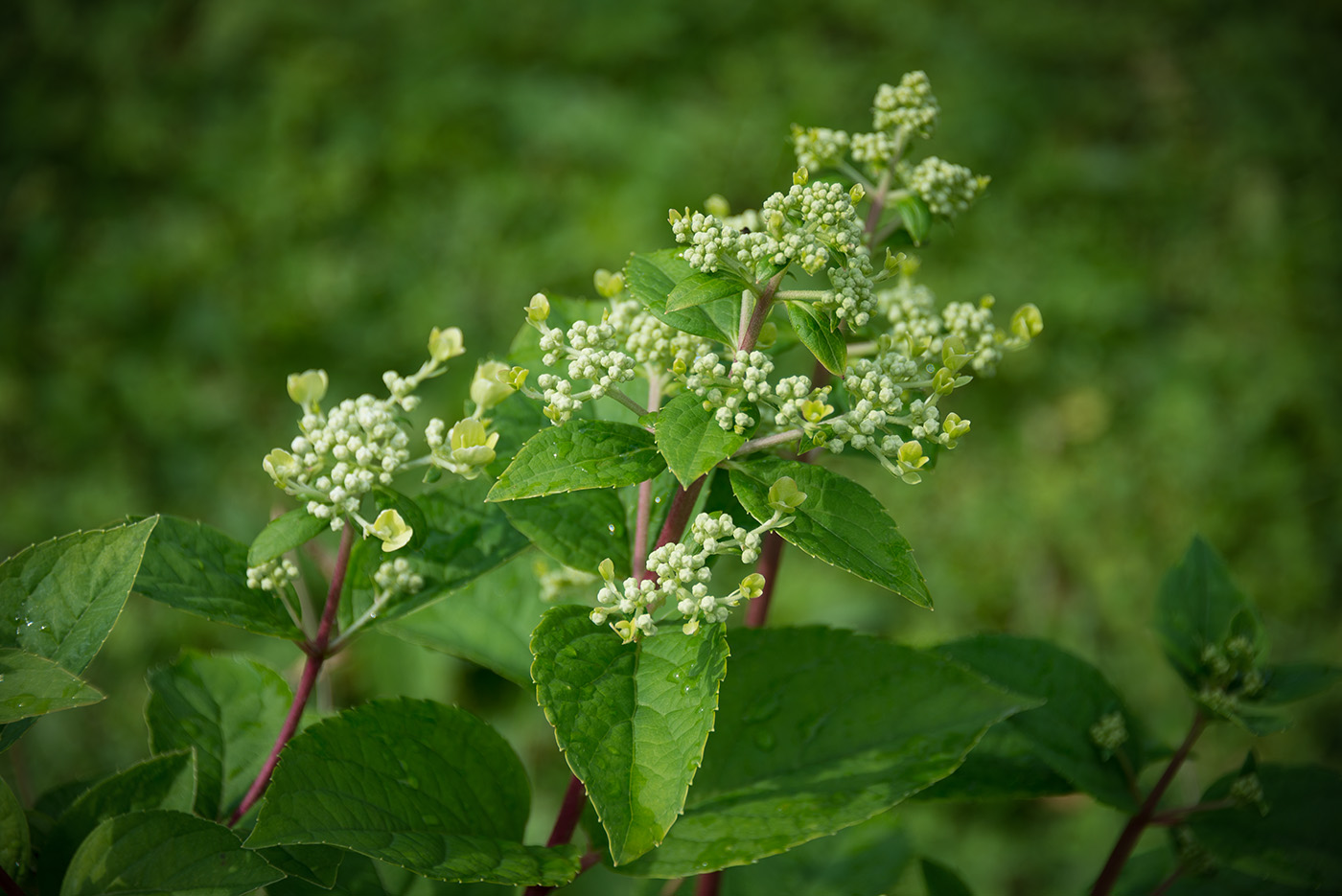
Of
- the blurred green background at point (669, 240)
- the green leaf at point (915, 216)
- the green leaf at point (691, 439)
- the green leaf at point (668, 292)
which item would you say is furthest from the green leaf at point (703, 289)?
the blurred green background at point (669, 240)

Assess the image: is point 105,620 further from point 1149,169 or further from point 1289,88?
point 1289,88

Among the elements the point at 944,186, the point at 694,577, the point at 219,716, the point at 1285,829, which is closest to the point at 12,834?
the point at 219,716

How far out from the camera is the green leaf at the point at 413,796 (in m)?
1.24

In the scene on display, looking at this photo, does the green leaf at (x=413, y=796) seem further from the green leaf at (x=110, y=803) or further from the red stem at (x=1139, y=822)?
the red stem at (x=1139, y=822)

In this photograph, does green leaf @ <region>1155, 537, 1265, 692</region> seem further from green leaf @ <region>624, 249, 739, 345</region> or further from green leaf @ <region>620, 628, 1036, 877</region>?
green leaf @ <region>624, 249, 739, 345</region>

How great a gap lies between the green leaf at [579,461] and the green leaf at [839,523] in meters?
0.13

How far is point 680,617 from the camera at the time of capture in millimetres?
1430

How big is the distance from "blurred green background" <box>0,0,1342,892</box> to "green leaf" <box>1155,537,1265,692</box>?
2121 millimetres

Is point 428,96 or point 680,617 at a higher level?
point 428,96

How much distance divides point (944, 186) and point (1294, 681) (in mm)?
1116

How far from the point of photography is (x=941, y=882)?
181 centimetres

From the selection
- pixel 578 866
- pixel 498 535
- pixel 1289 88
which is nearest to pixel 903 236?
pixel 498 535

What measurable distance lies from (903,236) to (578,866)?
1.18 m

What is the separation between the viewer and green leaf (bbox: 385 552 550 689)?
1.82 m
